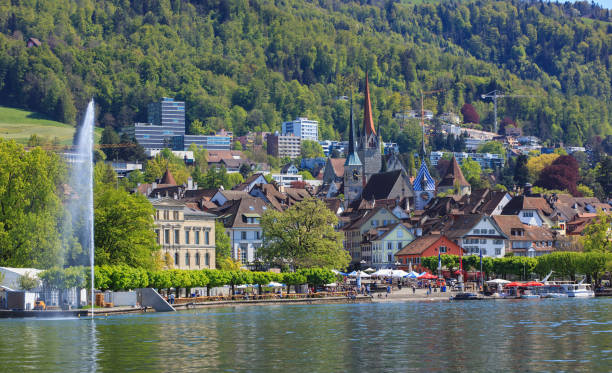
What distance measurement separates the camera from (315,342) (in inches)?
2147

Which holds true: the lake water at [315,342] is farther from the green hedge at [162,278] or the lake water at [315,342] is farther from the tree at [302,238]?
the tree at [302,238]

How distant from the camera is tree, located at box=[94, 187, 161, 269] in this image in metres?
90.4

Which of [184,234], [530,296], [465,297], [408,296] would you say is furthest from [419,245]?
[184,234]

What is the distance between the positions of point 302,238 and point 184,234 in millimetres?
13940

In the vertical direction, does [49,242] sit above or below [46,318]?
above

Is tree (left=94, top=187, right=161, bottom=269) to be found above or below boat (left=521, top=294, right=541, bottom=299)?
above

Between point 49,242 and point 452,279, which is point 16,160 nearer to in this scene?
point 49,242

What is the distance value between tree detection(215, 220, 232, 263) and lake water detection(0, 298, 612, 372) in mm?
50220

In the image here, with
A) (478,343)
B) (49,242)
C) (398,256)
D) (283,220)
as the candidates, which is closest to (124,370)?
(478,343)

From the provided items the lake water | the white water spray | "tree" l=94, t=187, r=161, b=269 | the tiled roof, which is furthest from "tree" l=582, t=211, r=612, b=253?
the white water spray

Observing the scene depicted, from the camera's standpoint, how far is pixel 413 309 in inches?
3563

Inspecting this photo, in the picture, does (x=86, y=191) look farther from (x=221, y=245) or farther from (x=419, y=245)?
(x=419, y=245)

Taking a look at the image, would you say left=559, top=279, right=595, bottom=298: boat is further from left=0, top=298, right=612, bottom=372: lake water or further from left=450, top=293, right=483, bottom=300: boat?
left=0, top=298, right=612, bottom=372: lake water

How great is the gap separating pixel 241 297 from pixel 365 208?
96.3 m
